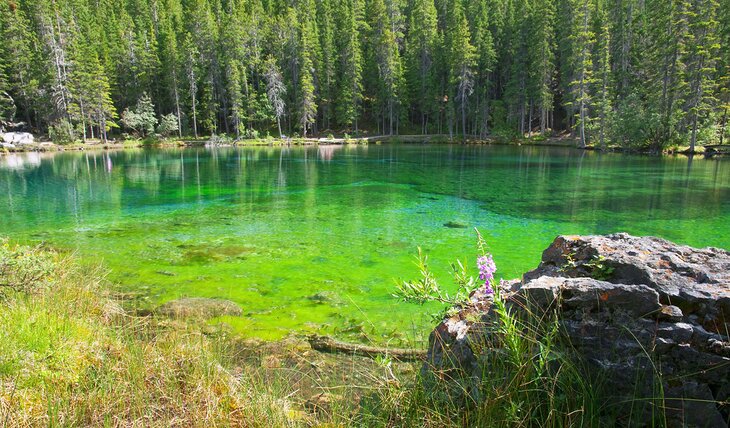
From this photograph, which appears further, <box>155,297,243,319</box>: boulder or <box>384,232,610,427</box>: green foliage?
<box>155,297,243,319</box>: boulder

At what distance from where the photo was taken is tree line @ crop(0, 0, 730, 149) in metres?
56.9

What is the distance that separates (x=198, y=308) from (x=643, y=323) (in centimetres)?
646

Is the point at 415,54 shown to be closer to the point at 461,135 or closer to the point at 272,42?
the point at 461,135

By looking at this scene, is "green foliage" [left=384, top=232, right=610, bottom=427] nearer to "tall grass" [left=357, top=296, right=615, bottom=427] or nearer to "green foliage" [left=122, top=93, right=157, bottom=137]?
"tall grass" [left=357, top=296, right=615, bottom=427]

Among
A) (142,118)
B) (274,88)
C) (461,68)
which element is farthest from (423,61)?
(142,118)

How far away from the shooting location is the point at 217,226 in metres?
14.5

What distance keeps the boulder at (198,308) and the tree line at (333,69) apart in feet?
155

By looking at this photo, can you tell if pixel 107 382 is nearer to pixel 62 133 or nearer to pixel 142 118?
pixel 62 133

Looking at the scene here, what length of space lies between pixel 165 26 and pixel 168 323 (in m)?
84.5

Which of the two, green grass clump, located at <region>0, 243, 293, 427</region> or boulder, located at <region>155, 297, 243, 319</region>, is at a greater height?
green grass clump, located at <region>0, 243, 293, 427</region>

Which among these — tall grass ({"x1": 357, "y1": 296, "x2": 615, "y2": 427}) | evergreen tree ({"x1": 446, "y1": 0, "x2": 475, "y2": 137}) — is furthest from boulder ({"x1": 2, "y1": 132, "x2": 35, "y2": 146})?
tall grass ({"x1": 357, "y1": 296, "x2": 615, "y2": 427})

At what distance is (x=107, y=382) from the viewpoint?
3434 millimetres

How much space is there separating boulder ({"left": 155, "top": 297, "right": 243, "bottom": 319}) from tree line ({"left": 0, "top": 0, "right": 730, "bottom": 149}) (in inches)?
1860

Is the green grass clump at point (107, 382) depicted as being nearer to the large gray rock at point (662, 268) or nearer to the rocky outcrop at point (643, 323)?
the rocky outcrop at point (643, 323)
